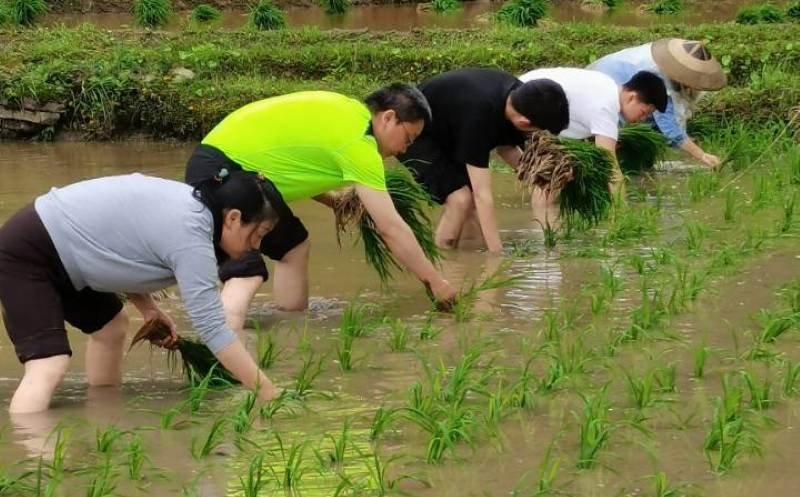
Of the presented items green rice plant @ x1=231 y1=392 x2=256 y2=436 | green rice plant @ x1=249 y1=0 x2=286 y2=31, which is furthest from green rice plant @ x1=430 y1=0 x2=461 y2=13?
green rice plant @ x1=231 y1=392 x2=256 y2=436

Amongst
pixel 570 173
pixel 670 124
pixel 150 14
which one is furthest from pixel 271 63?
pixel 570 173

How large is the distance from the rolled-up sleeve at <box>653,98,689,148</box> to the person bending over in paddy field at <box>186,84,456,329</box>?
3040 mm

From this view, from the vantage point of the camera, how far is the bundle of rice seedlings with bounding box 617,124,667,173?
763 centimetres

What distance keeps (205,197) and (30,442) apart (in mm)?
862

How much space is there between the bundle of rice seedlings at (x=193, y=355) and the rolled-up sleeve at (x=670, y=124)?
4.01 metres

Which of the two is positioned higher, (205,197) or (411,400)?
(205,197)

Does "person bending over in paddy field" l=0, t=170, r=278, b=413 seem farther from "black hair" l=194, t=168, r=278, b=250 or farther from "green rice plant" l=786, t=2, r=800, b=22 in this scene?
"green rice plant" l=786, t=2, r=800, b=22

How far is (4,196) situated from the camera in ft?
25.0

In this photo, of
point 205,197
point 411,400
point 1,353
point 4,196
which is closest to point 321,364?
point 411,400

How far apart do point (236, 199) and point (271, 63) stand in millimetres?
6708

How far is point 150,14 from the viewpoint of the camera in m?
14.2

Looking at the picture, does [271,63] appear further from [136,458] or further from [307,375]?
[136,458]

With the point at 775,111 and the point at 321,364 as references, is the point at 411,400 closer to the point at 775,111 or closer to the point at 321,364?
the point at 321,364

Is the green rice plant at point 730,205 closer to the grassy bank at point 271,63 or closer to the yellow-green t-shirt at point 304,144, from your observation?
the grassy bank at point 271,63
